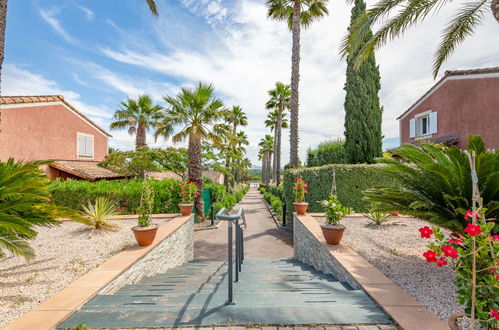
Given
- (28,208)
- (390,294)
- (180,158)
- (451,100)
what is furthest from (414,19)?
(180,158)

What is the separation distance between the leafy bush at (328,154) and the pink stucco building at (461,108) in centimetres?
445

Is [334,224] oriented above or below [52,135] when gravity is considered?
below

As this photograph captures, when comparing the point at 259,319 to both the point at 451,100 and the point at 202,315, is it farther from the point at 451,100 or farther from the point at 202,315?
the point at 451,100

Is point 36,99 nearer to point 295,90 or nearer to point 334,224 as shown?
point 295,90

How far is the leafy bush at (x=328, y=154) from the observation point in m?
14.2

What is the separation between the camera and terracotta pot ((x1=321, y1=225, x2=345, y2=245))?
174 inches

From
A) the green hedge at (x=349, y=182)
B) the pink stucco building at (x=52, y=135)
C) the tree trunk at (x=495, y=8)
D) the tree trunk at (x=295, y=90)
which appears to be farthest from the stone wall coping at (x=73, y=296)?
the pink stucco building at (x=52, y=135)

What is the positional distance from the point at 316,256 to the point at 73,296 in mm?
4462

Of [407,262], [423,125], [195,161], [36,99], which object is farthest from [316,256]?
[423,125]

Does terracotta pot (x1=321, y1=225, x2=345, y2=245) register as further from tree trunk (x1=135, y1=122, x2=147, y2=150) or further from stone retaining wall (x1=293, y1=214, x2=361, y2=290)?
tree trunk (x1=135, y1=122, x2=147, y2=150)

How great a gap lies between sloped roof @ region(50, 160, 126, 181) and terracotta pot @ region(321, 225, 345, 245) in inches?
544

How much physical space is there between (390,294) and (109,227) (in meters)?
6.35

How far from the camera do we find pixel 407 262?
12.1 feet

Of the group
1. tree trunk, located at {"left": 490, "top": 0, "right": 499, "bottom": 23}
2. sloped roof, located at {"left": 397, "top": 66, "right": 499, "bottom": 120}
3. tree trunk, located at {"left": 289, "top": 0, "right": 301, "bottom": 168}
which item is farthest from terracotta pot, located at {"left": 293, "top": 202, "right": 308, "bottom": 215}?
sloped roof, located at {"left": 397, "top": 66, "right": 499, "bottom": 120}
